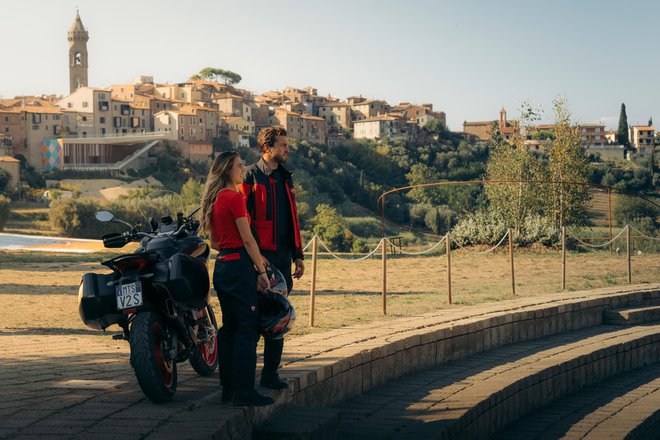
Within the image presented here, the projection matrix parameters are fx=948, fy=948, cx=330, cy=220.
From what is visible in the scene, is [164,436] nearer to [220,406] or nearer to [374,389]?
[220,406]

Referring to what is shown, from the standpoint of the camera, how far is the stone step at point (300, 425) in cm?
494

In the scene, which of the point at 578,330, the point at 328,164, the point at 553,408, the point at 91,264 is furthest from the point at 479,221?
the point at 328,164

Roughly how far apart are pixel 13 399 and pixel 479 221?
60.1 ft

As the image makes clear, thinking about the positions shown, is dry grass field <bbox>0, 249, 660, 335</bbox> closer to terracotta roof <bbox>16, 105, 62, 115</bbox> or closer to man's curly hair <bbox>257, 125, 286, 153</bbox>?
man's curly hair <bbox>257, 125, 286, 153</bbox>

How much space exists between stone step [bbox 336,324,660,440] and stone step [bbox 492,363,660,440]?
0.10 meters

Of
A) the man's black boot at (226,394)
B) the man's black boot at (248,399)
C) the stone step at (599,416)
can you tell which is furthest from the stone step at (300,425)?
the stone step at (599,416)

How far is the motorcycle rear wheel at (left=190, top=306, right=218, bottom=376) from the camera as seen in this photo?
5953 millimetres

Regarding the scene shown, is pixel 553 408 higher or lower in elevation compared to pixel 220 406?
lower

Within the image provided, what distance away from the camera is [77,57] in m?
156

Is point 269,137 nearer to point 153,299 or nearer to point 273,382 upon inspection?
point 153,299

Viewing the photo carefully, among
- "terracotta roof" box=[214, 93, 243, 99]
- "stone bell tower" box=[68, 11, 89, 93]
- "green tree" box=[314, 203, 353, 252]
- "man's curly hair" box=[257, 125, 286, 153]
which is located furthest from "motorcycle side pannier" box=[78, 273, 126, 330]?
"stone bell tower" box=[68, 11, 89, 93]

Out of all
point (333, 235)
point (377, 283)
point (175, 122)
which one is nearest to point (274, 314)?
point (377, 283)

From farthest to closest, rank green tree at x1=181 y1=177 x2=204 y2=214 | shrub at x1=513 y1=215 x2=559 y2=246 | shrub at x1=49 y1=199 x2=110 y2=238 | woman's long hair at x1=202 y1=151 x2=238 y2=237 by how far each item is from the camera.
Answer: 1. green tree at x1=181 y1=177 x2=204 y2=214
2. shrub at x1=49 y1=199 x2=110 y2=238
3. shrub at x1=513 y1=215 x2=559 y2=246
4. woman's long hair at x1=202 y1=151 x2=238 y2=237

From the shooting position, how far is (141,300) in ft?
17.1
